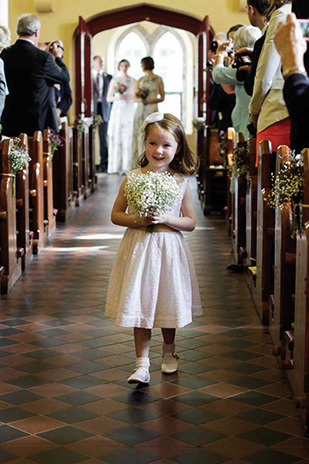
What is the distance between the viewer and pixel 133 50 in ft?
69.9

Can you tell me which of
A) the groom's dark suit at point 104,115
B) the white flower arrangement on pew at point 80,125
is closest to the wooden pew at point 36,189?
the white flower arrangement on pew at point 80,125

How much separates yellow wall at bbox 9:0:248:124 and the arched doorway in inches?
5.4

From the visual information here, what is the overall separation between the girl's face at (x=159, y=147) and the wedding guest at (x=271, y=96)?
148 centimetres

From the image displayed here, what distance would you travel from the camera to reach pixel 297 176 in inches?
159

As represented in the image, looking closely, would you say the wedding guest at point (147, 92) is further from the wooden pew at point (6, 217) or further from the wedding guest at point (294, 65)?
the wedding guest at point (294, 65)

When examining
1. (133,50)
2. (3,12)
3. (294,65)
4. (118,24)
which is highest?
(133,50)

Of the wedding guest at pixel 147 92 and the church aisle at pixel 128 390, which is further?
the wedding guest at pixel 147 92

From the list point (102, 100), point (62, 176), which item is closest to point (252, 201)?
point (62, 176)

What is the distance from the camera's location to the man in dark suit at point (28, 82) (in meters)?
9.24

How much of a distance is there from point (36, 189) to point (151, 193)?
14.8ft

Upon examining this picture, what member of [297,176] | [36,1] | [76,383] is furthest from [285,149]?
[36,1]

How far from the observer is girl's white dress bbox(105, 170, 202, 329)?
13.7 feet

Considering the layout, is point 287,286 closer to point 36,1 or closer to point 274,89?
point 274,89

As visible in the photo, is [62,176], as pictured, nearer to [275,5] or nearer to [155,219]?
[275,5]
